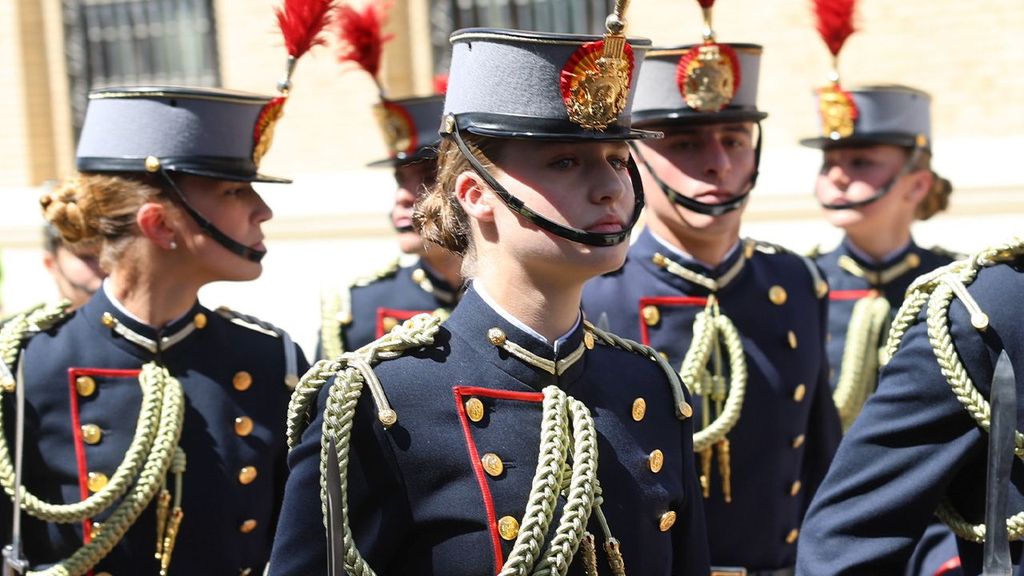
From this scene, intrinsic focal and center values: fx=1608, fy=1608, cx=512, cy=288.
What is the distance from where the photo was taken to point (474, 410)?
9.46 ft

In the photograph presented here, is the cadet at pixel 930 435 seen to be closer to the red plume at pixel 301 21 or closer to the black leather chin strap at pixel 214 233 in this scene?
the black leather chin strap at pixel 214 233

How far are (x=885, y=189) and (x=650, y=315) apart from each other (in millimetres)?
1875

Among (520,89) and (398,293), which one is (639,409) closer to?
(520,89)

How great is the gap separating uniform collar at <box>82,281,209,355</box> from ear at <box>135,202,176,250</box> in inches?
7.4

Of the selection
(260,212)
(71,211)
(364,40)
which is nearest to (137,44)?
(364,40)

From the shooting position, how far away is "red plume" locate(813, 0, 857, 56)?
5637 mm

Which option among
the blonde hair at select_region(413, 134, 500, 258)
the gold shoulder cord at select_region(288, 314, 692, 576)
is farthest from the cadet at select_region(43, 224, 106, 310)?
the gold shoulder cord at select_region(288, 314, 692, 576)

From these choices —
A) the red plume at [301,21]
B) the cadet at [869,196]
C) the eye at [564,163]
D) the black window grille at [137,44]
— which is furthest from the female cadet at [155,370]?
the black window grille at [137,44]

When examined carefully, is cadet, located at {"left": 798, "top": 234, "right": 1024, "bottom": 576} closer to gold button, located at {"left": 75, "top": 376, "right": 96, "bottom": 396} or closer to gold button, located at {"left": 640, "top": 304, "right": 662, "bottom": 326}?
gold button, located at {"left": 640, "top": 304, "right": 662, "bottom": 326}

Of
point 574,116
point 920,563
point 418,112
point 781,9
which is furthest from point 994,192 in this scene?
point 574,116

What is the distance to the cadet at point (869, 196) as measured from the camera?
20.0 feet

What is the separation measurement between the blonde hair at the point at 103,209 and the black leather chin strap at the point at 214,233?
0.18ft

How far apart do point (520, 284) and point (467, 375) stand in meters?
0.19

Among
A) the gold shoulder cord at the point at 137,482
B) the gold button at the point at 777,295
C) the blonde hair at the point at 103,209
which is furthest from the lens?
the gold button at the point at 777,295
